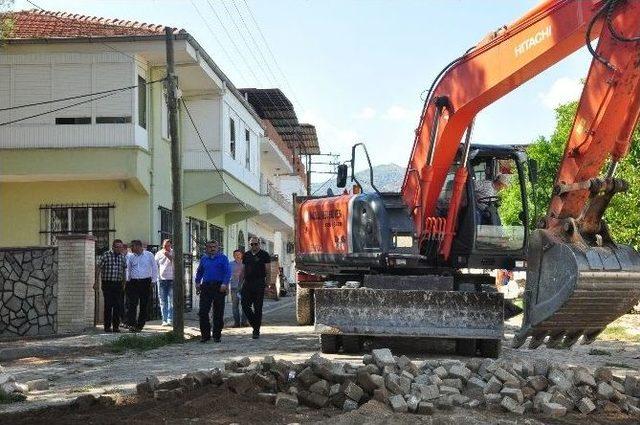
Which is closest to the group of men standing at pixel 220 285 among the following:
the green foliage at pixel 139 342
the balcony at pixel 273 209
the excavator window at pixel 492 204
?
the green foliage at pixel 139 342

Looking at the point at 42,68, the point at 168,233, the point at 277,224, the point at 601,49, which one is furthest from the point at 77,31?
the point at 277,224

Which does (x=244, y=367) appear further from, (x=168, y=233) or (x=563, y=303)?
(x=168, y=233)

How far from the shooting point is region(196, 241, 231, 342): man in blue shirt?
577 inches

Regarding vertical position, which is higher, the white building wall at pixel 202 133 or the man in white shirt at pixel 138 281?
the white building wall at pixel 202 133

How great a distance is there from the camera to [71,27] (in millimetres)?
20406

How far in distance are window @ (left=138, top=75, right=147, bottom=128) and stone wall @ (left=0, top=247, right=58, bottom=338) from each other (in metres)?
4.79

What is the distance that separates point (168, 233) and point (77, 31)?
5.54 meters

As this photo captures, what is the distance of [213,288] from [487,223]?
533cm

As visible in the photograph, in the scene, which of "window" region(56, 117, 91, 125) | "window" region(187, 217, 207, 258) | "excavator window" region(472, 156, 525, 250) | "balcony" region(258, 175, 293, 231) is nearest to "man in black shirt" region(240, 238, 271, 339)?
"excavator window" region(472, 156, 525, 250)

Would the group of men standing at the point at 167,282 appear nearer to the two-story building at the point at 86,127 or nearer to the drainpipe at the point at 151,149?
the drainpipe at the point at 151,149

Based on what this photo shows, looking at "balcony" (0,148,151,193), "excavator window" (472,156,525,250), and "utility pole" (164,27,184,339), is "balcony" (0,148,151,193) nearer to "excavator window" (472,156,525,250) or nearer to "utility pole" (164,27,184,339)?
"utility pole" (164,27,184,339)

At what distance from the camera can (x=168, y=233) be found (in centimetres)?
2189

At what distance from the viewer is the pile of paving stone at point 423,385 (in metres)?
7.82

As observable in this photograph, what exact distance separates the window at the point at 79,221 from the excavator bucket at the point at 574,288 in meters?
14.7
